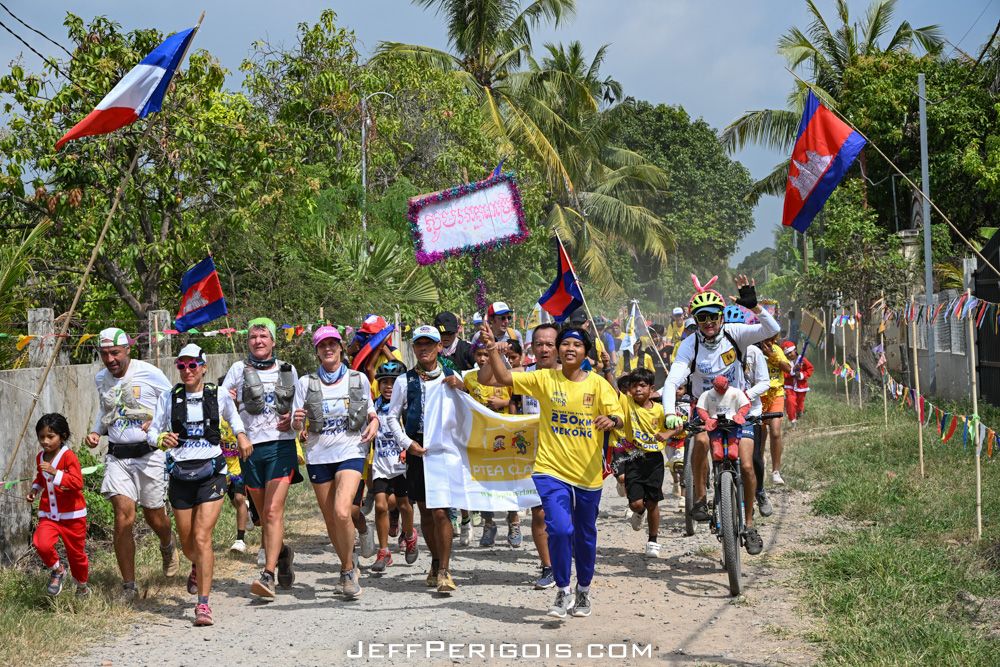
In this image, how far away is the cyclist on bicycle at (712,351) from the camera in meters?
8.79

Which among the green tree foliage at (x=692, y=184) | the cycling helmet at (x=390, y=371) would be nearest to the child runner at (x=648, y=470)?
the cycling helmet at (x=390, y=371)

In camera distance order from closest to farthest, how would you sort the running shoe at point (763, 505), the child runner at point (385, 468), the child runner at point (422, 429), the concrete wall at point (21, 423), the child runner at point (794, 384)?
the child runner at point (422, 429) < the concrete wall at point (21, 423) < the child runner at point (385, 468) < the running shoe at point (763, 505) < the child runner at point (794, 384)

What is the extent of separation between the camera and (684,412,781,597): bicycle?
26.1 feet

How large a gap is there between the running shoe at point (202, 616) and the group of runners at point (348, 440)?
0.01 metres

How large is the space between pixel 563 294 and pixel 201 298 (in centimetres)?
378

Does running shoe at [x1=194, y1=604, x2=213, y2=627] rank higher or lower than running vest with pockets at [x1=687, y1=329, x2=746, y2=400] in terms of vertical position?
lower

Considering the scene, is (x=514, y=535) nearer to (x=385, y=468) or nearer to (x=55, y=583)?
(x=385, y=468)

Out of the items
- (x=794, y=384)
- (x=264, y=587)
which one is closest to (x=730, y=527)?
(x=264, y=587)

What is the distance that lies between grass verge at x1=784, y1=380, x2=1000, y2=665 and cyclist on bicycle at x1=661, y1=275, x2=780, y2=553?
1.08 meters

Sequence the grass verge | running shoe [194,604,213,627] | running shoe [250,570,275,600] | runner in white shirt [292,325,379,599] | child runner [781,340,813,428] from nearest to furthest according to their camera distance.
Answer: the grass verge → running shoe [194,604,213,627] → running shoe [250,570,275,600] → runner in white shirt [292,325,379,599] → child runner [781,340,813,428]

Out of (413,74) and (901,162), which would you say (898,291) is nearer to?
(901,162)

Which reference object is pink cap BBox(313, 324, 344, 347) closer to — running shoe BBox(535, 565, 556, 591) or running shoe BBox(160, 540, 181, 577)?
running shoe BBox(160, 540, 181, 577)

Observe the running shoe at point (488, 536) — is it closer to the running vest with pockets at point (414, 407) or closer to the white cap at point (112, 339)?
the running vest with pockets at point (414, 407)

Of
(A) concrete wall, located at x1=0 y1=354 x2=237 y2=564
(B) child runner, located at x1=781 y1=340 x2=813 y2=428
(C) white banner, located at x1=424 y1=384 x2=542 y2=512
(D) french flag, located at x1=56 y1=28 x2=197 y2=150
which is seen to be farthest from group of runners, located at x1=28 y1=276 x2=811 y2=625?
(B) child runner, located at x1=781 y1=340 x2=813 y2=428
